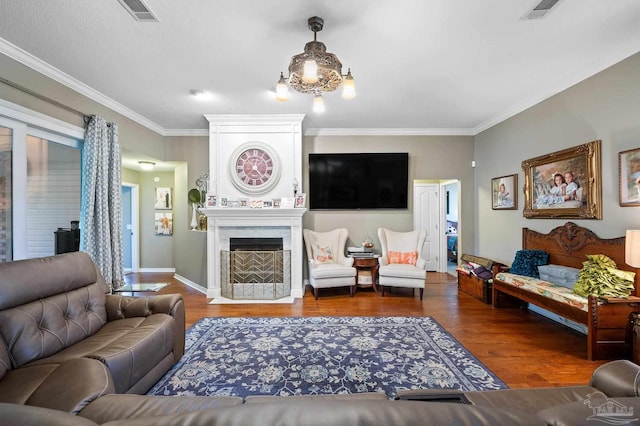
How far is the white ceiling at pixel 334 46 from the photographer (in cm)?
212

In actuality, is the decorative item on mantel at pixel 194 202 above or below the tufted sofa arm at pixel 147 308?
above

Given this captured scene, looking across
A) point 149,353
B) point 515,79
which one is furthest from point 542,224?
point 149,353

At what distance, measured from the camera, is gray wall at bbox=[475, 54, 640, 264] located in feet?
8.79

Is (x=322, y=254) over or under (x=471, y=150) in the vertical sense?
under

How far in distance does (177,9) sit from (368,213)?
3944mm

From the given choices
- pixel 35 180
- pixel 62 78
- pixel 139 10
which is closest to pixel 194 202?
pixel 35 180

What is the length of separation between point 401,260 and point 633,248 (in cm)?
273

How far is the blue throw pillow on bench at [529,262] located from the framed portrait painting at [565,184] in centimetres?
50

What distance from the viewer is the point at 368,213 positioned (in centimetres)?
516

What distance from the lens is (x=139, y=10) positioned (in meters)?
2.10

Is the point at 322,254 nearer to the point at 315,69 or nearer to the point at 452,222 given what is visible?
the point at 315,69

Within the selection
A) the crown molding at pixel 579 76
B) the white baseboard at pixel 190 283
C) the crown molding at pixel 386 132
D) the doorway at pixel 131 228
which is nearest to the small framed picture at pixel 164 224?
the doorway at pixel 131 228

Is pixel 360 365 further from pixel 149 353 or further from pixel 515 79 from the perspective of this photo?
pixel 515 79

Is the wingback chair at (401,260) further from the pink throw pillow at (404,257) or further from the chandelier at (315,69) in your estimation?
the chandelier at (315,69)
